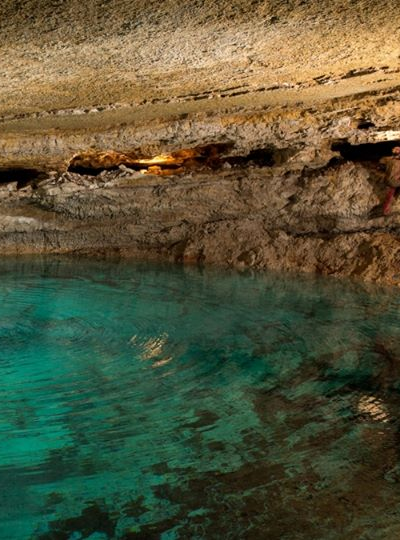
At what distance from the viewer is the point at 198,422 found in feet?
9.20

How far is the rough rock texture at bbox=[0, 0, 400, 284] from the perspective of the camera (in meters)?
3.33

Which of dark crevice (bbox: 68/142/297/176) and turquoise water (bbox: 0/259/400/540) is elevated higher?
dark crevice (bbox: 68/142/297/176)

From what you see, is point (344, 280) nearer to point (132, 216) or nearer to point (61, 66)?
point (132, 216)

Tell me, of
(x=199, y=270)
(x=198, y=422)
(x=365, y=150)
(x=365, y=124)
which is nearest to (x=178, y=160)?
(x=199, y=270)

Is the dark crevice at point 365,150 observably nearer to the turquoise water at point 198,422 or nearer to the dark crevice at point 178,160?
the dark crevice at point 178,160

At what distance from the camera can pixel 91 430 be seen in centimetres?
274

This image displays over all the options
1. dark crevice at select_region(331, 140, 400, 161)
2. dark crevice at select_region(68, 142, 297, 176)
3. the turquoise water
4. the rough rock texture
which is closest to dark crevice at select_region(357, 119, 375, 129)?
the rough rock texture

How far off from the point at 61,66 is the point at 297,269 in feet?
14.0

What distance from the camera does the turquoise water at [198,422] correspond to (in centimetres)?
206

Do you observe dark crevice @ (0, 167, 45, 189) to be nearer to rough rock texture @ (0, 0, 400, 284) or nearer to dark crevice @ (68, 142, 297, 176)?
rough rock texture @ (0, 0, 400, 284)

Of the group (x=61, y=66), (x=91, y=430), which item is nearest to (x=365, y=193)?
(x=61, y=66)

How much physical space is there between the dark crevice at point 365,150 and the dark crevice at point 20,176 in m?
3.59

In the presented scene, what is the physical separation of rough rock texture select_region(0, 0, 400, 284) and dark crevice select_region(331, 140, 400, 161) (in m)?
0.02

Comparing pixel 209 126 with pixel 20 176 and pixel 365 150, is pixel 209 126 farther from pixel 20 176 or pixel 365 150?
pixel 20 176
